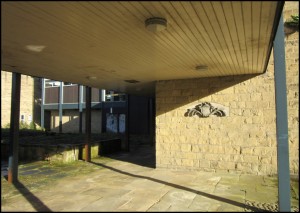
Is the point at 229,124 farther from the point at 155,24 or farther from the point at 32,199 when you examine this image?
the point at 32,199

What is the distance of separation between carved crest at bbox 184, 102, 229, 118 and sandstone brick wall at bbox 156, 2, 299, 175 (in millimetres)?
126

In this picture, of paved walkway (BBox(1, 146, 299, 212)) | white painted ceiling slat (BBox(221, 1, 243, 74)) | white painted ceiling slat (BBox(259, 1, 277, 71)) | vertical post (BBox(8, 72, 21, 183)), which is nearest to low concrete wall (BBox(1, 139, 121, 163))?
paved walkway (BBox(1, 146, 299, 212))

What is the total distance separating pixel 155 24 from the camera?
4.54 metres

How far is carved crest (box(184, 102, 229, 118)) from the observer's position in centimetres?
941

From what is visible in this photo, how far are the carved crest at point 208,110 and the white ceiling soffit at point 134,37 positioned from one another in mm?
1289

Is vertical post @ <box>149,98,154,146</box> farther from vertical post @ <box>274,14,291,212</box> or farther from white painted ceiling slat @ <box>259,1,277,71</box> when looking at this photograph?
vertical post @ <box>274,14,291,212</box>

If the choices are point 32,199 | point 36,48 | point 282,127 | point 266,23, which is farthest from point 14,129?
point 266,23

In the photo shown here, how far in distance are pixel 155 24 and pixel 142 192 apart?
4.09 metres

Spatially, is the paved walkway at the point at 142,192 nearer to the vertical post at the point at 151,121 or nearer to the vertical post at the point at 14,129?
the vertical post at the point at 14,129

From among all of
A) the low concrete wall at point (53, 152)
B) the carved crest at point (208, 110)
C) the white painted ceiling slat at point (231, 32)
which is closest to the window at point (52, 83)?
the low concrete wall at point (53, 152)

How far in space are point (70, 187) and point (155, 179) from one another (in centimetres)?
229

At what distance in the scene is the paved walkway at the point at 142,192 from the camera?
237 inches

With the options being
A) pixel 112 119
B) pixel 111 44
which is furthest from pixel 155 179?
pixel 112 119

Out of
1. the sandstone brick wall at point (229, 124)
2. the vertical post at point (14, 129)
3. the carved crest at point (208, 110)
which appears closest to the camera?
the vertical post at point (14, 129)
